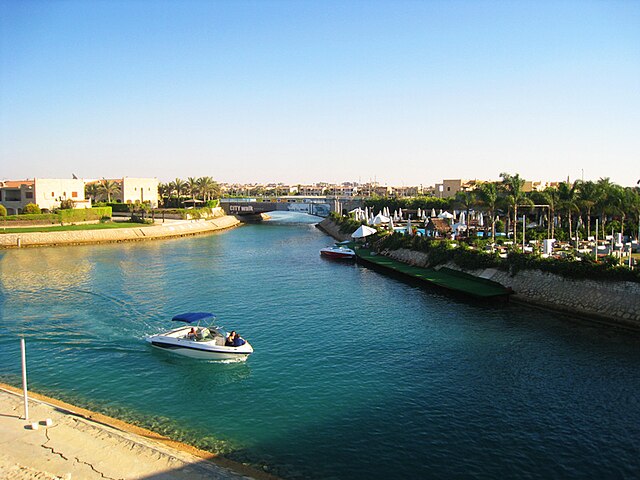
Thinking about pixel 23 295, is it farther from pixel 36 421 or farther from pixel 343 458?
pixel 343 458

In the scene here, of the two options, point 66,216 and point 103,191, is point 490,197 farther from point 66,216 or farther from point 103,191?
point 103,191

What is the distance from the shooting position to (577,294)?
1244 inches

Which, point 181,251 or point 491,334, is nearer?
point 491,334

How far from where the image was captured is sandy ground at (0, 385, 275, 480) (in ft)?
45.0

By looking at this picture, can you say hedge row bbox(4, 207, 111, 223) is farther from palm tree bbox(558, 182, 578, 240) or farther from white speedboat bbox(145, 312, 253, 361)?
palm tree bbox(558, 182, 578, 240)

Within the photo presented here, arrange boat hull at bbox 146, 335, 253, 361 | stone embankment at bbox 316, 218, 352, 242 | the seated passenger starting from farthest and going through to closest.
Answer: stone embankment at bbox 316, 218, 352, 242 → the seated passenger → boat hull at bbox 146, 335, 253, 361

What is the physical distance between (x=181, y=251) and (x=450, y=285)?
37.7 metres

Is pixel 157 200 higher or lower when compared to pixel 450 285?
higher

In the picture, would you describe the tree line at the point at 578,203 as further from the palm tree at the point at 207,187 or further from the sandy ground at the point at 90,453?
the palm tree at the point at 207,187

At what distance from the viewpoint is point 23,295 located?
121ft

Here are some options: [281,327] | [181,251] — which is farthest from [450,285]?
[181,251]

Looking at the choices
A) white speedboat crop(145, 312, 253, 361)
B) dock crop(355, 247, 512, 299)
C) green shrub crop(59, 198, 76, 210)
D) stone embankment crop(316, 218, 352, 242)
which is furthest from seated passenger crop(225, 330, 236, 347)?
green shrub crop(59, 198, 76, 210)

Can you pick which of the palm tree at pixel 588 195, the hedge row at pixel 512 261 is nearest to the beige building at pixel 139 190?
the hedge row at pixel 512 261

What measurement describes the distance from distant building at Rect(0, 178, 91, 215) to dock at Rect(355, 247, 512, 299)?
6324 centimetres
